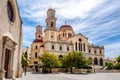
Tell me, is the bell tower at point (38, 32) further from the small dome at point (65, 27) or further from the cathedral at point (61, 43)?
the small dome at point (65, 27)

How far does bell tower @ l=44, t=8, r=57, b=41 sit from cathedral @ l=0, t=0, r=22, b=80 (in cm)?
4015

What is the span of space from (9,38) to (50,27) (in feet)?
155

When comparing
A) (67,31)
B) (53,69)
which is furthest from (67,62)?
(67,31)

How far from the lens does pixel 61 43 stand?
215ft

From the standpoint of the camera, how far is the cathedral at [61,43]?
64.2 meters

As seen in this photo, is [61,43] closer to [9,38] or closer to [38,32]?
[38,32]


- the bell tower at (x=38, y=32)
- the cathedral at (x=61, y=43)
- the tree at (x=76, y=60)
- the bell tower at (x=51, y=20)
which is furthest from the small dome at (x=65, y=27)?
the tree at (x=76, y=60)

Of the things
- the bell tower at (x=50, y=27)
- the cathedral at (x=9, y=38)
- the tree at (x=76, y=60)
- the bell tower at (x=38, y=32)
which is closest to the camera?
the cathedral at (x=9, y=38)

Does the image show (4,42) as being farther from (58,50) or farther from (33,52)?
(33,52)

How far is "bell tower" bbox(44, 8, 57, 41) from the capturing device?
2534 inches

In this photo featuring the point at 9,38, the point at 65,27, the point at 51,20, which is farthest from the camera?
the point at 65,27

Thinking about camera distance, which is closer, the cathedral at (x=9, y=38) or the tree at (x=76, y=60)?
the cathedral at (x=9, y=38)

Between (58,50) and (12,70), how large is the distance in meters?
44.0

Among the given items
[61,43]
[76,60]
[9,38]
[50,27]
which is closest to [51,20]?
[50,27]
